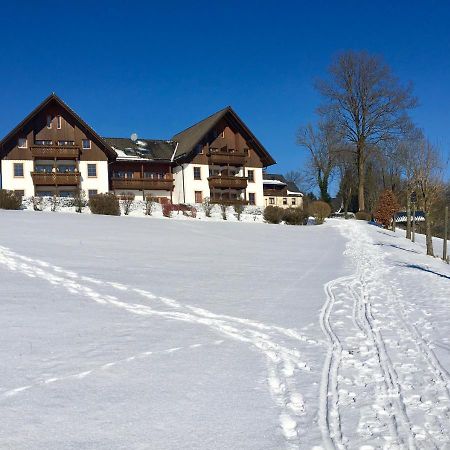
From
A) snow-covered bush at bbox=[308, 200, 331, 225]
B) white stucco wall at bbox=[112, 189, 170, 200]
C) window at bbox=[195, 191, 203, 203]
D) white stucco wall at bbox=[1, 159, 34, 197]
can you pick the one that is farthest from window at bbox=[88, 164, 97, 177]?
snow-covered bush at bbox=[308, 200, 331, 225]

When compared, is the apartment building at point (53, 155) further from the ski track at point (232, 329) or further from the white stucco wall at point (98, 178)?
the ski track at point (232, 329)

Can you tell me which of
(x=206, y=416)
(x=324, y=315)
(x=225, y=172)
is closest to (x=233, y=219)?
(x=225, y=172)

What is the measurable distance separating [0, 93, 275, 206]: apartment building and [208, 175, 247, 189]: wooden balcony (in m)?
0.09

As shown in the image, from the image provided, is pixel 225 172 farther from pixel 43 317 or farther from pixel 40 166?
pixel 43 317

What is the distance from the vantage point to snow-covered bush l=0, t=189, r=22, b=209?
91.3 feet

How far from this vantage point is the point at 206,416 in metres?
4.46

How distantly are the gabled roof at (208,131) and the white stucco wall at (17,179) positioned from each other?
12861 millimetres

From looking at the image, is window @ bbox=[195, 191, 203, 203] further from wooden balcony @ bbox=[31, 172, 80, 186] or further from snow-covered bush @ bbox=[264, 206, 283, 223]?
snow-covered bush @ bbox=[264, 206, 283, 223]

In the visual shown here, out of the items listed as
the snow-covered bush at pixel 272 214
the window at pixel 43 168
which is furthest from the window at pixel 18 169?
the snow-covered bush at pixel 272 214

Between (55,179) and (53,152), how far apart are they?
2.25m

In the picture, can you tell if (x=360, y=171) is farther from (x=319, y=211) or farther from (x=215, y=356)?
(x=215, y=356)

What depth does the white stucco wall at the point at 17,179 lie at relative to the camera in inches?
1564

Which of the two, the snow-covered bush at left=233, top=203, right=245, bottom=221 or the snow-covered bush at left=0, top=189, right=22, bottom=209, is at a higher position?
the snow-covered bush at left=0, top=189, right=22, bottom=209

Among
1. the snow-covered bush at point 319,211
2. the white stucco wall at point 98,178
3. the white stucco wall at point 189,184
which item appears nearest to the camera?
the snow-covered bush at point 319,211
